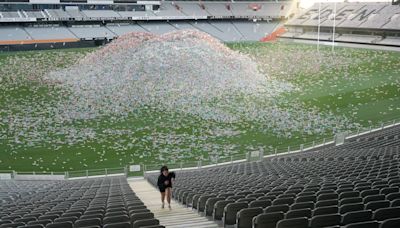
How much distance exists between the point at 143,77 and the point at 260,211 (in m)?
32.7

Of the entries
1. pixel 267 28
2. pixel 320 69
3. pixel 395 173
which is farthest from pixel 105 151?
pixel 267 28

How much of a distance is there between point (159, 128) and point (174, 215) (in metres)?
18.6

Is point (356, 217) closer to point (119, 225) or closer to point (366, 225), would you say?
point (366, 225)

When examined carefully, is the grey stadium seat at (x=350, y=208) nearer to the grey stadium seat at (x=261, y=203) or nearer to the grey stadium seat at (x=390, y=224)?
the grey stadium seat at (x=390, y=224)

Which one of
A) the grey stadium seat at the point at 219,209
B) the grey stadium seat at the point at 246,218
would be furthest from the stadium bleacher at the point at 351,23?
the grey stadium seat at the point at 246,218

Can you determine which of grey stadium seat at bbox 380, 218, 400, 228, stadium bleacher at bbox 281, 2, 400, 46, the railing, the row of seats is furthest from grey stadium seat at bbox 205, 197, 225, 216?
the row of seats

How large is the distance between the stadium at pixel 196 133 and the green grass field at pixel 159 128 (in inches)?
4.6

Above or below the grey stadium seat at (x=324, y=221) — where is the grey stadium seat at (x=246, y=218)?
below

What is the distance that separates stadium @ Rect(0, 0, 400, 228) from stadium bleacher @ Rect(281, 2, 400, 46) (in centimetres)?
114

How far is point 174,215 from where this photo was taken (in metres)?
10.8

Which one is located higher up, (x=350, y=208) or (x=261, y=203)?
(x=350, y=208)

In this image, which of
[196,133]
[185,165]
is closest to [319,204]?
[185,165]

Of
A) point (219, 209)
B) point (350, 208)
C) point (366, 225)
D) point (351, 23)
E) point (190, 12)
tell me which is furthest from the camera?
point (190, 12)

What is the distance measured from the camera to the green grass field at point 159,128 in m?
24.4
